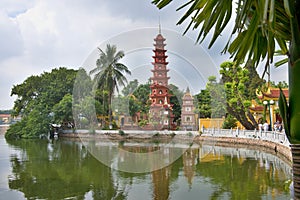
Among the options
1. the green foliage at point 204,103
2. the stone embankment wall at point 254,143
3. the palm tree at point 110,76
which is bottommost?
the stone embankment wall at point 254,143

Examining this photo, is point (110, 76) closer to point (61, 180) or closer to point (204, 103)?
point (204, 103)

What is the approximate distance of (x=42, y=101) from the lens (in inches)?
1005

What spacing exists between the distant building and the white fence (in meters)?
0.68

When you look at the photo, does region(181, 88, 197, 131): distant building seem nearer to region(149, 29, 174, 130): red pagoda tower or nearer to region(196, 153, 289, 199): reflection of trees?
region(149, 29, 174, 130): red pagoda tower

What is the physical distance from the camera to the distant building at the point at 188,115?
53.3 feet

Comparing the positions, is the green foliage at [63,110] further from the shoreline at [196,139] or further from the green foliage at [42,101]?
the shoreline at [196,139]

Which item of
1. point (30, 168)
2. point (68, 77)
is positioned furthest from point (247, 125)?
point (68, 77)

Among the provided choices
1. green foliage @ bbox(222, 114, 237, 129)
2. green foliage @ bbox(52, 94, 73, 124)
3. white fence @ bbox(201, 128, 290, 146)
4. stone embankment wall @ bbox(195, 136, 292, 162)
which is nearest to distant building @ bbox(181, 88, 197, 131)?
white fence @ bbox(201, 128, 290, 146)

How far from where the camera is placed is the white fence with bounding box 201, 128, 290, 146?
1062 cm

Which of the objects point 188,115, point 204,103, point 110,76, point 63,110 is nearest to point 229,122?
point 204,103

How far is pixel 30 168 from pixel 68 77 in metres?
16.8

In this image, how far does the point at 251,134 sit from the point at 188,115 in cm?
422

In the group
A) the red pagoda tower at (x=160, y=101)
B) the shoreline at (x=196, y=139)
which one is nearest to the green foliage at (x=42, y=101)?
the shoreline at (x=196, y=139)

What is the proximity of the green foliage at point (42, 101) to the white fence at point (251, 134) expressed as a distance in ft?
35.6
